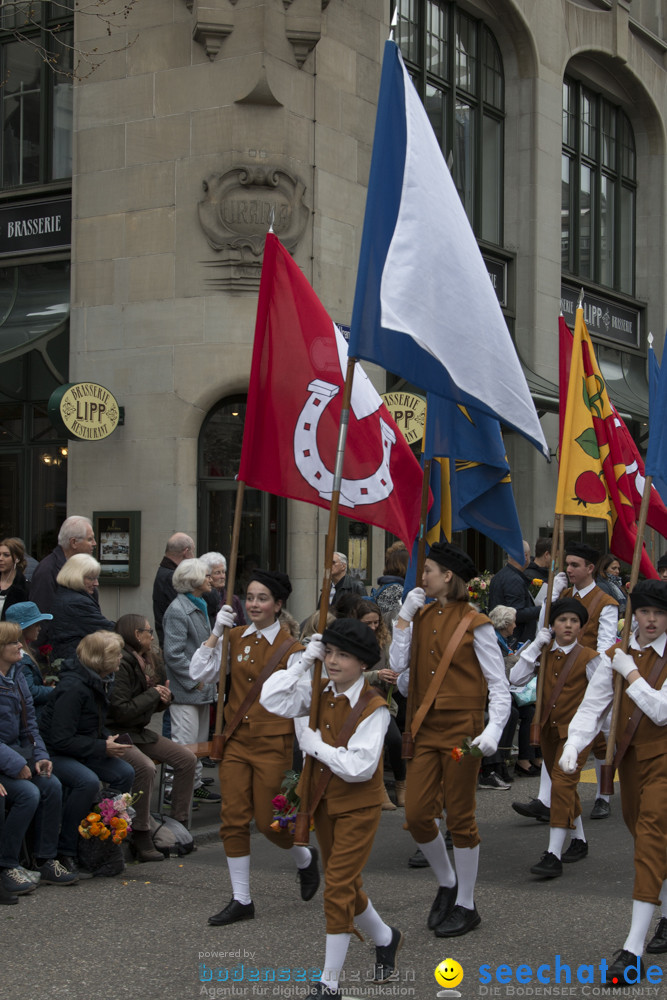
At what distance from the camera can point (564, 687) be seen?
7750 mm

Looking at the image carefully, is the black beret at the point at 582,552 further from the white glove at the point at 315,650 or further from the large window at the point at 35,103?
the large window at the point at 35,103

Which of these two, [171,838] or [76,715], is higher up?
[76,715]

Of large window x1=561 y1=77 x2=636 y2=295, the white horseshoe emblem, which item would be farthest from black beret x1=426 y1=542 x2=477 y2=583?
large window x1=561 y1=77 x2=636 y2=295

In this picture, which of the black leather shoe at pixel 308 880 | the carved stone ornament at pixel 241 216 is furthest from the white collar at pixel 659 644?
the carved stone ornament at pixel 241 216

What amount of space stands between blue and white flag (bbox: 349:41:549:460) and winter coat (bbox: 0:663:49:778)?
9.74 feet

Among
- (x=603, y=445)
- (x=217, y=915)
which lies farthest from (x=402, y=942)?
(x=603, y=445)

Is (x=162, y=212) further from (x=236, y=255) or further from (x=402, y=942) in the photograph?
(x=402, y=942)

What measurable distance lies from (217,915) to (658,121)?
75.5 feet

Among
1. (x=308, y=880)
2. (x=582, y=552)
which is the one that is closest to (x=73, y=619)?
(x=308, y=880)

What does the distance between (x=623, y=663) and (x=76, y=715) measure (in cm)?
339

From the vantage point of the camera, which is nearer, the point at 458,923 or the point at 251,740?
the point at 458,923

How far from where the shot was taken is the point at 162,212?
14484 mm

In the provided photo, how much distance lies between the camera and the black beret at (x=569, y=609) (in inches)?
308

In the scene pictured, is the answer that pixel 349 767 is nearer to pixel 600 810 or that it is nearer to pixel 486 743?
pixel 486 743
